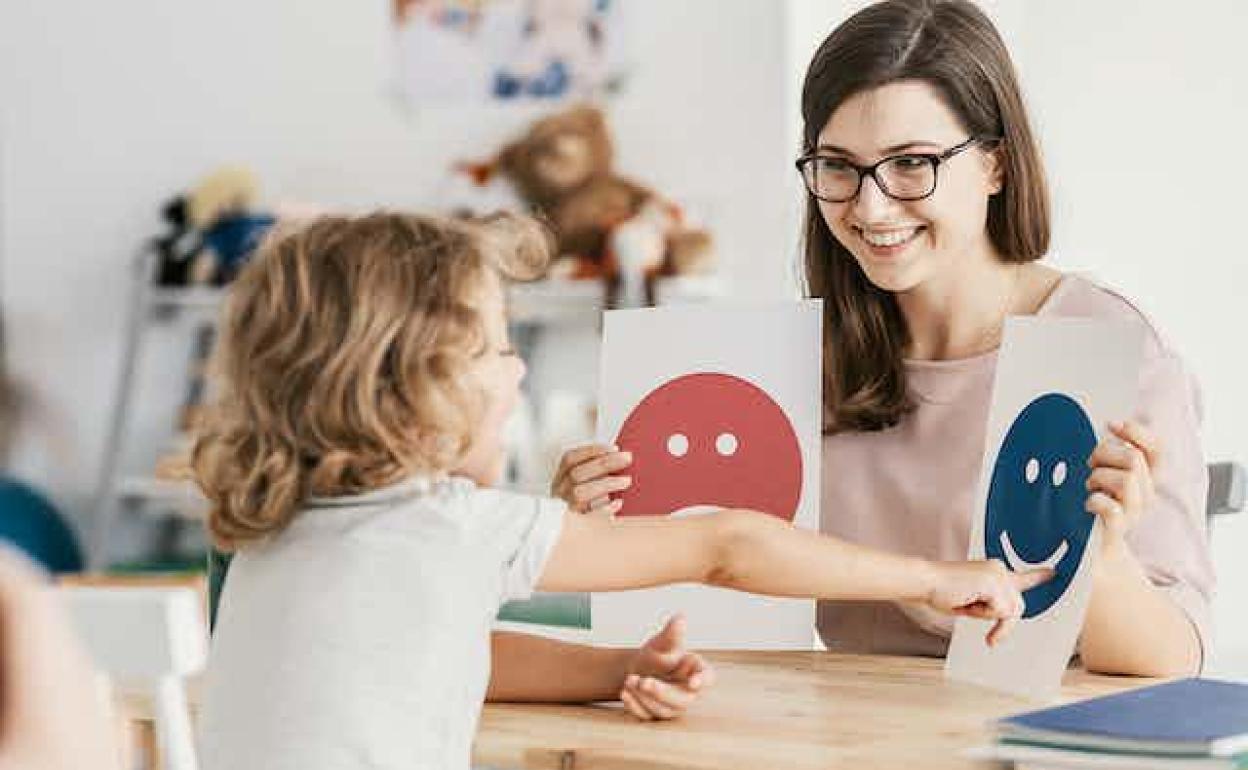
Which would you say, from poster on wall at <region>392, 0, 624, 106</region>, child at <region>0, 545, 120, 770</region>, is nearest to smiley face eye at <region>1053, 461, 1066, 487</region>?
child at <region>0, 545, 120, 770</region>

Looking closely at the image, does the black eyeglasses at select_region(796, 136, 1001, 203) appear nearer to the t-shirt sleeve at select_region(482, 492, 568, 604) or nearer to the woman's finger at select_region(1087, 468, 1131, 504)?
the woman's finger at select_region(1087, 468, 1131, 504)

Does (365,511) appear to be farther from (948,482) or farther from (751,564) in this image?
(948,482)

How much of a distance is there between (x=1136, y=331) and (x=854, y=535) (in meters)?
0.46

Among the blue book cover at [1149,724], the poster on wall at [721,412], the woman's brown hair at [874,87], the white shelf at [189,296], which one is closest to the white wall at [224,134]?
the white shelf at [189,296]

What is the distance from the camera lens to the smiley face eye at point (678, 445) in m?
1.56

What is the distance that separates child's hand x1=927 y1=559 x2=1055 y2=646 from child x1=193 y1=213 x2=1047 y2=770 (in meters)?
0.23

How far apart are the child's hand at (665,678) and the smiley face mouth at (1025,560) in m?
0.24

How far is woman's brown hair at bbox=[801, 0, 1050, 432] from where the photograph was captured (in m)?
1.63

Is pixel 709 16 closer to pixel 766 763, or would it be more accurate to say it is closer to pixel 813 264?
pixel 813 264

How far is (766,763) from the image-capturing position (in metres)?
1.18

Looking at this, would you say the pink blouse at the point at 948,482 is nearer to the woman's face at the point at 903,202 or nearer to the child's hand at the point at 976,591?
the woman's face at the point at 903,202

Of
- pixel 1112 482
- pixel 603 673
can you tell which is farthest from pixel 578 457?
pixel 1112 482

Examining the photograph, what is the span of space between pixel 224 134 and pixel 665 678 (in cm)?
359

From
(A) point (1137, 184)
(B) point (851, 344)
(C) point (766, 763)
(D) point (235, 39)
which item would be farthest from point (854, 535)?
(D) point (235, 39)
